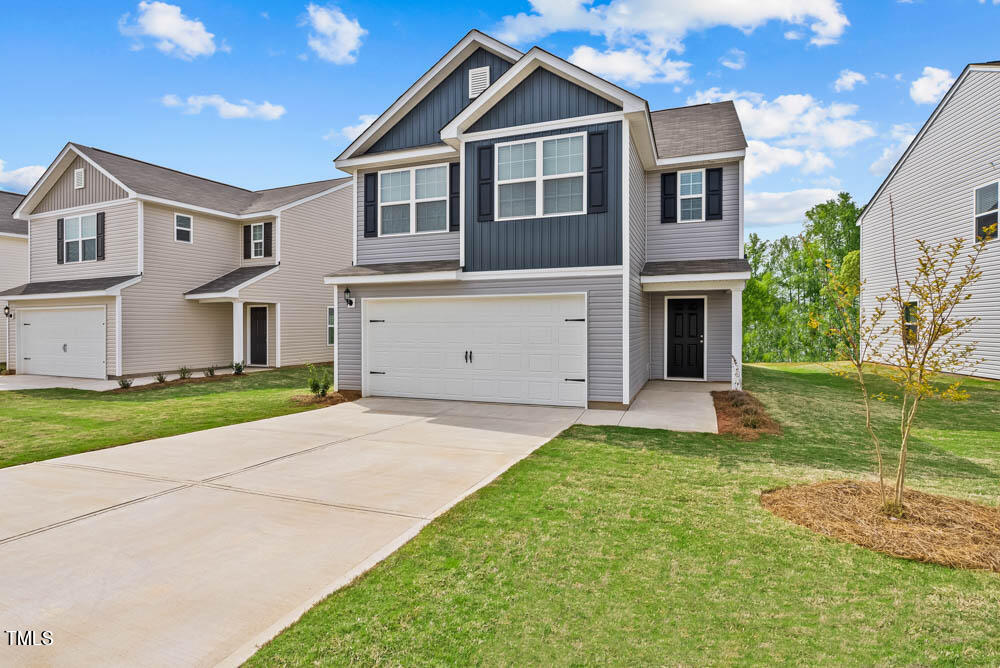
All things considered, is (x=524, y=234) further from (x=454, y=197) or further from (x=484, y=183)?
(x=454, y=197)

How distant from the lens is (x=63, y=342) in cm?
1683

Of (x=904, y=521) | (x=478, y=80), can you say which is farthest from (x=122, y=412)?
(x=904, y=521)

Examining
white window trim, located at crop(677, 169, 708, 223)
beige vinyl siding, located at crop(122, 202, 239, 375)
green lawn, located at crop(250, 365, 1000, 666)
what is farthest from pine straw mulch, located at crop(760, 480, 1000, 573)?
beige vinyl siding, located at crop(122, 202, 239, 375)

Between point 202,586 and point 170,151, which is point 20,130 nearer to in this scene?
point 170,151

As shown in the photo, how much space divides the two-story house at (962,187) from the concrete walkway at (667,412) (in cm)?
682

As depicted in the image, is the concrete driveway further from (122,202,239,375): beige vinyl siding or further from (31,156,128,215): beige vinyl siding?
(31,156,128,215): beige vinyl siding

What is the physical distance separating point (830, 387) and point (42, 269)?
983 inches

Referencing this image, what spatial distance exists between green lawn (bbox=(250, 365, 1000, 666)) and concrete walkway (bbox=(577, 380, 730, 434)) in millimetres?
2901

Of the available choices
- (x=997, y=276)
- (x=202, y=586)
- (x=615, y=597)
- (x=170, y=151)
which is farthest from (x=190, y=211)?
(x=997, y=276)

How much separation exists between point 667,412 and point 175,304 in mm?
15836

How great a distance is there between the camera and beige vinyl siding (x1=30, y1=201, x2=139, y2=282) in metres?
16.1

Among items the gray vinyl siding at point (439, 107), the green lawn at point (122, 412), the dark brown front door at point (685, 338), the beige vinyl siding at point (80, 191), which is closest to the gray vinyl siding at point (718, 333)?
the dark brown front door at point (685, 338)

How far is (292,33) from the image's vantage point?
14938mm

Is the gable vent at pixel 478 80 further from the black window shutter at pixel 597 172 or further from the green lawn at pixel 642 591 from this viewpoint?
the green lawn at pixel 642 591
